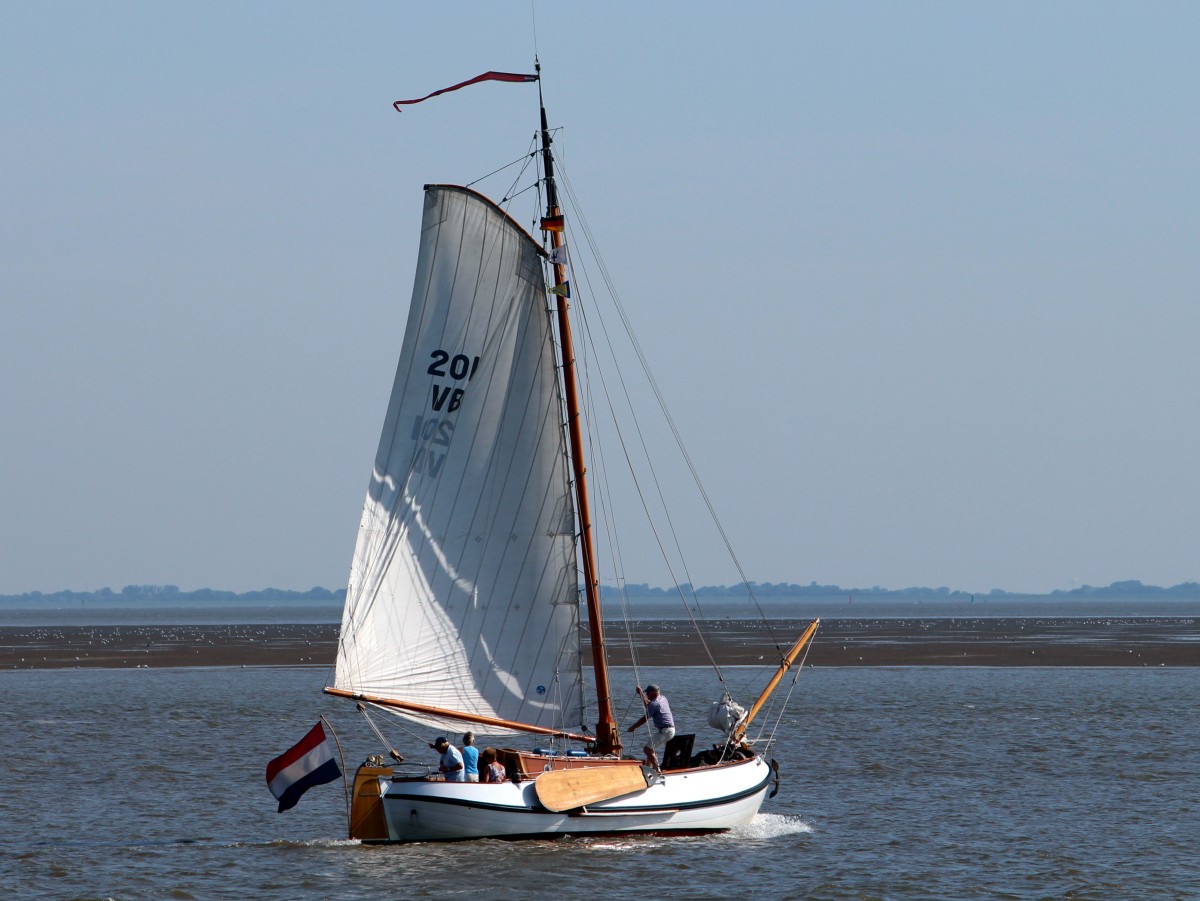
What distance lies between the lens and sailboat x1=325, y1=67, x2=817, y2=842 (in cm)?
2997

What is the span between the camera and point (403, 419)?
30.3 meters

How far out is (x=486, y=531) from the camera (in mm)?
30703

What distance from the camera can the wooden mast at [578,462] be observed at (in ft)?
101

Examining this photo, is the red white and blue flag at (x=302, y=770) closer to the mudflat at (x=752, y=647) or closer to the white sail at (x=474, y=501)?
the white sail at (x=474, y=501)

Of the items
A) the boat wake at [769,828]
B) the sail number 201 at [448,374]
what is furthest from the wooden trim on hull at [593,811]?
the sail number 201 at [448,374]

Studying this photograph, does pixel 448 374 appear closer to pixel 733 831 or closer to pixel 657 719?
pixel 657 719

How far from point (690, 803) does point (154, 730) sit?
27.0 m

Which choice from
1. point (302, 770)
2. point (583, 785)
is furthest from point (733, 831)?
point (302, 770)

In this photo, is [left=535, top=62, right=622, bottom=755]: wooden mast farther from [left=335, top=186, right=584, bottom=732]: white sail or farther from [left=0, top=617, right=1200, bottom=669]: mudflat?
[left=0, top=617, right=1200, bottom=669]: mudflat

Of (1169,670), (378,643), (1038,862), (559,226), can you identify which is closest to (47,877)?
(378,643)

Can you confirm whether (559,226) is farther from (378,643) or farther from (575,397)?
(378,643)

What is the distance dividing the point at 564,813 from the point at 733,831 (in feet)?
14.8

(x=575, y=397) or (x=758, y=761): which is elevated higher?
(x=575, y=397)

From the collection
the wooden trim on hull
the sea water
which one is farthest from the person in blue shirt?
the sea water
